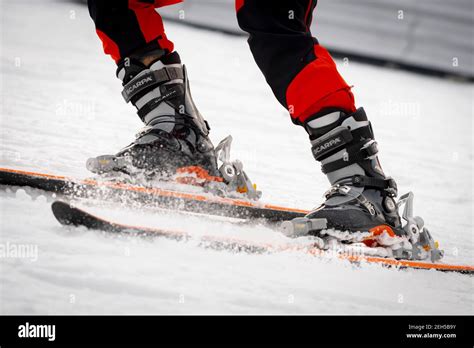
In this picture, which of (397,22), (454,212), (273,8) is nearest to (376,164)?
(273,8)

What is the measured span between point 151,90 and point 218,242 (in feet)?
2.48

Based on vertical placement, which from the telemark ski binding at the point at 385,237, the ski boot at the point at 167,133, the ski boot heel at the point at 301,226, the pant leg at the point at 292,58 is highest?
the pant leg at the point at 292,58

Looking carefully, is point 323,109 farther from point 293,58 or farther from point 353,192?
point 353,192

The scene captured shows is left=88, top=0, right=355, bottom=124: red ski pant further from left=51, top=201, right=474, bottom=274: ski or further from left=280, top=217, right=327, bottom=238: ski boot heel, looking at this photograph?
left=51, top=201, right=474, bottom=274: ski

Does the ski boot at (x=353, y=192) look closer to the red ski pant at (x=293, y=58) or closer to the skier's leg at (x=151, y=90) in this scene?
the red ski pant at (x=293, y=58)

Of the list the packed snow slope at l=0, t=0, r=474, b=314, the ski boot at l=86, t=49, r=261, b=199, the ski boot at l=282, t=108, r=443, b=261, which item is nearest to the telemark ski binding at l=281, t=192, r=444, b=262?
the ski boot at l=282, t=108, r=443, b=261

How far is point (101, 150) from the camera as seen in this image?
10.1ft

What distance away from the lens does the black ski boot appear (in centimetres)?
237

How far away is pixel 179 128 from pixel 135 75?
0.26m

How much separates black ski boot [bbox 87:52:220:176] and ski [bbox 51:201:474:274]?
1.51ft

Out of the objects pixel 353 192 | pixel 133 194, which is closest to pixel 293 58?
pixel 353 192

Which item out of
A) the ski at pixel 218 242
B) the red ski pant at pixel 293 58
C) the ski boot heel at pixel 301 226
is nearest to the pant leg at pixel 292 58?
the red ski pant at pixel 293 58

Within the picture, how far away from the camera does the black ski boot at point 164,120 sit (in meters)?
2.37

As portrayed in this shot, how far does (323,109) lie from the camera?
7.11 ft
